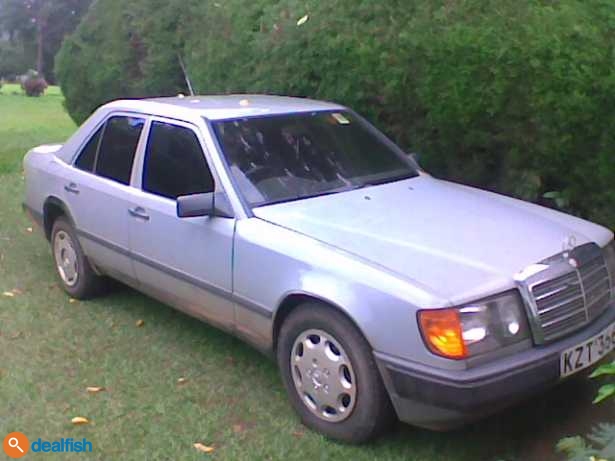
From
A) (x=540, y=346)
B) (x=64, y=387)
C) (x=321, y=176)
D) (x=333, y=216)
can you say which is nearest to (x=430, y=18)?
(x=321, y=176)

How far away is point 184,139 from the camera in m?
5.19

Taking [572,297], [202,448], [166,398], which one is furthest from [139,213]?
[572,297]

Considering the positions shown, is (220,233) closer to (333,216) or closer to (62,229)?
(333,216)

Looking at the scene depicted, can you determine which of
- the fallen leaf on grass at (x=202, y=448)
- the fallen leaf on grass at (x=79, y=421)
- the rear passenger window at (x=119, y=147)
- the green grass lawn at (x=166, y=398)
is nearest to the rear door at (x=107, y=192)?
the rear passenger window at (x=119, y=147)

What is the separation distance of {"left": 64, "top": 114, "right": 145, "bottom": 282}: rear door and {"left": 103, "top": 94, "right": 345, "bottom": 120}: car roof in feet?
0.39

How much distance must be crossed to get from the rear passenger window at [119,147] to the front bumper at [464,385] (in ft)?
8.40

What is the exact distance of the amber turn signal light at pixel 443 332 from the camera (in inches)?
143

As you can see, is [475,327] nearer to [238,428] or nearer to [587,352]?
[587,352]

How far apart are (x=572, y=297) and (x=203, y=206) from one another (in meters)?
1.95

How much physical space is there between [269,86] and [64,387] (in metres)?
3.38

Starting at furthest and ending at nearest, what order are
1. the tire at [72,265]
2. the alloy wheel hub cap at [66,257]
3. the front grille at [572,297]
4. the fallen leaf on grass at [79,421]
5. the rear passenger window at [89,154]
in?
the alloy wheel hub cap at [66,257] → the tire at [72,265] → the rear passenger window at [89,154] → the fallen leaf on grass at [79,421] → the front grille at [572,297]

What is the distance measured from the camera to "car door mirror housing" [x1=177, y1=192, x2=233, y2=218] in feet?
15.1

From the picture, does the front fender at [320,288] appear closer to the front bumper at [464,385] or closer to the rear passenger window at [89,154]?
the front bumper at [464,385]

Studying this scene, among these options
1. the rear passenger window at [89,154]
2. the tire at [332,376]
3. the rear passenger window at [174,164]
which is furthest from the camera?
the rear passenger window at [89,154]
